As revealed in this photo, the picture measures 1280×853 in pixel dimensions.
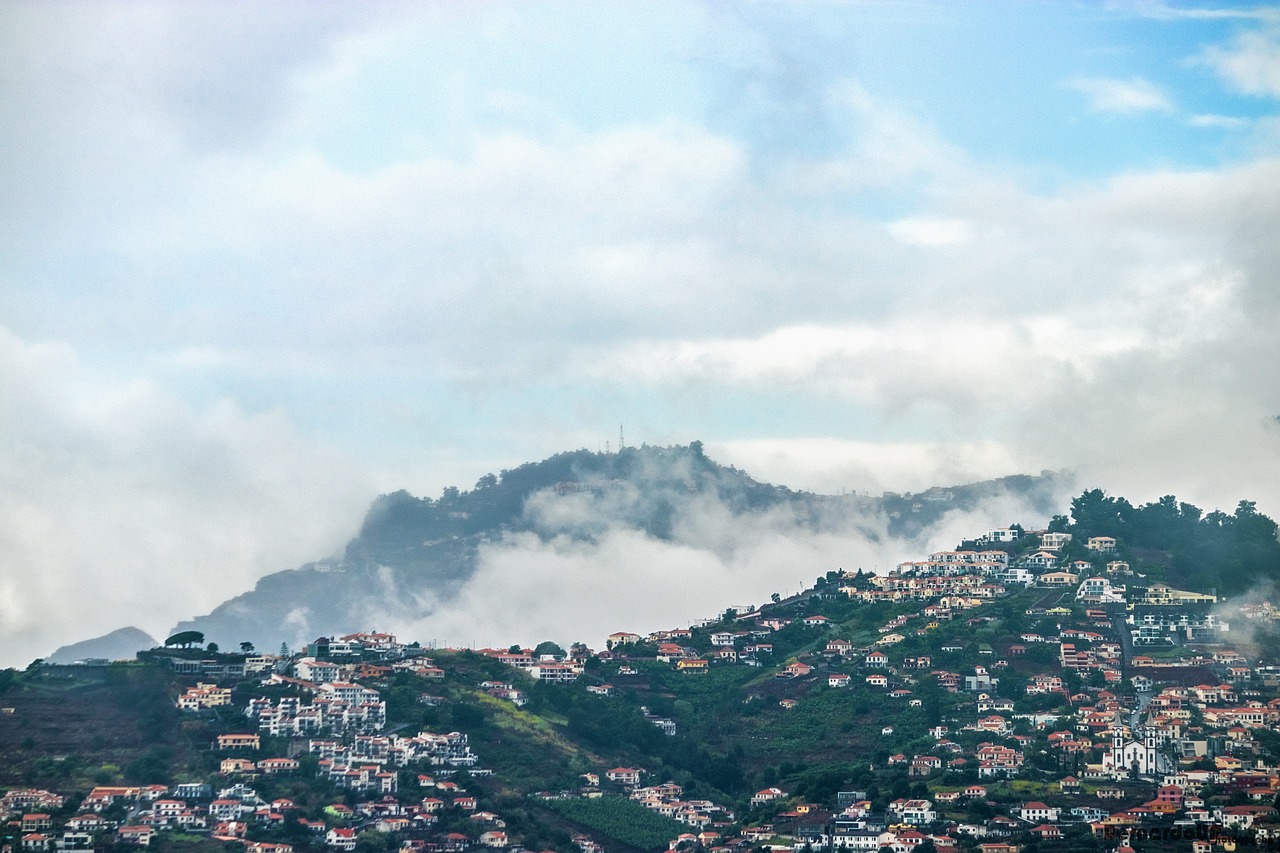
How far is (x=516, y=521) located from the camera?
577ft

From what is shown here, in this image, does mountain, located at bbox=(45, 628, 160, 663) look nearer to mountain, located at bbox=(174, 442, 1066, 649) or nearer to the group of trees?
mountain, located at bbox=(174, 442, 1066, 649)

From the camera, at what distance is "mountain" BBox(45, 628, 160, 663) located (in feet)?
497

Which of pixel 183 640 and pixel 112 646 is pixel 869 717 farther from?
pixel 112 646

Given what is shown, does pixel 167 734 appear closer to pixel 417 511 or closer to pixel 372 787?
pixel 372 787

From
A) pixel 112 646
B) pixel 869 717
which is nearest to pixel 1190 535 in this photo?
pixel 869 717

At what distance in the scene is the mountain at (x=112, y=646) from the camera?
151 m

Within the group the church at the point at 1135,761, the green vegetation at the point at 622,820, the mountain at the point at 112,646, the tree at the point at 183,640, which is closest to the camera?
the green vegetation at the point at 622,820

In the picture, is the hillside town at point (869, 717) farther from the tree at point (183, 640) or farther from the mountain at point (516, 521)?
the mountain at point (516, 521)

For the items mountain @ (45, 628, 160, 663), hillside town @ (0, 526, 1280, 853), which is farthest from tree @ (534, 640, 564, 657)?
mountain @ (45, 628, 160, 663)

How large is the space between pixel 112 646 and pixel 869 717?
79.7 metres

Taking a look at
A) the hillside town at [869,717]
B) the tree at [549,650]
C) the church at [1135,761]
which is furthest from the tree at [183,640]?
the church at [1135,761]

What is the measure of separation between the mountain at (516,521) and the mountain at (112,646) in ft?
30.6

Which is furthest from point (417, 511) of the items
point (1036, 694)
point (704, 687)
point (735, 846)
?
point (735, 846)

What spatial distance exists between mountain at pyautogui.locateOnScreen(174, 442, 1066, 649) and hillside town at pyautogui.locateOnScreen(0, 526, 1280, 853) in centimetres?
5294
